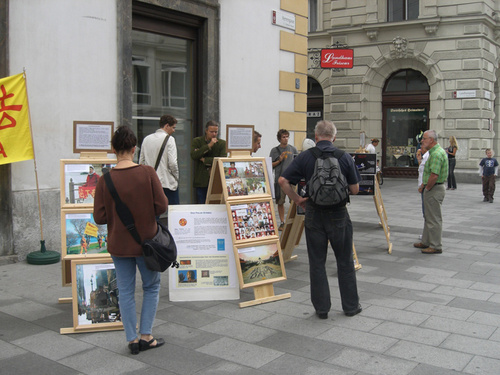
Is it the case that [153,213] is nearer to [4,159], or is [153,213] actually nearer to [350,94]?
[4,159]

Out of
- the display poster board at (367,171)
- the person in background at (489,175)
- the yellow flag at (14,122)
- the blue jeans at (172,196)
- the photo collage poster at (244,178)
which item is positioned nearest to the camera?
the photo collage poster at (244,178)

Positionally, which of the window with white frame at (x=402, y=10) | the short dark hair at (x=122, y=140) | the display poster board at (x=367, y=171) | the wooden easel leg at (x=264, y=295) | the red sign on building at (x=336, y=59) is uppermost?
the window with white frame at (x=402, y=10)

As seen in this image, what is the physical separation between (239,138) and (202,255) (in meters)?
1.35

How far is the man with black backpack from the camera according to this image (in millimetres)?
5137

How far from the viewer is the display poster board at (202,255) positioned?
572cm

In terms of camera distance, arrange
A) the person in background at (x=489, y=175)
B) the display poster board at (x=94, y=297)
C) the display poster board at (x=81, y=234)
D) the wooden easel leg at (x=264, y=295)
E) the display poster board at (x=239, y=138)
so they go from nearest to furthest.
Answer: the display poster board at (x=94, y=297), the display poster board at (x=81, y=234), the wooden easel leg at (x=264, y=295), the display poster board at (x=239, y=138), the person in background at (x=489, y=175)

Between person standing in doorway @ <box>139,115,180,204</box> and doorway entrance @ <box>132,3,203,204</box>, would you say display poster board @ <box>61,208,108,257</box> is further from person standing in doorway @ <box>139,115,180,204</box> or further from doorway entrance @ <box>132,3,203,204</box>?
doorway entrance @ <box>132,3,203,204</box>

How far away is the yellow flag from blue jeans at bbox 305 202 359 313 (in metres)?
3.90

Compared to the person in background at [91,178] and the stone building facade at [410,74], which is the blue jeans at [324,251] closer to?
the person in background at [91,178]

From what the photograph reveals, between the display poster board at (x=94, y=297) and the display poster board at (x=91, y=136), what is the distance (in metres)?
1.10

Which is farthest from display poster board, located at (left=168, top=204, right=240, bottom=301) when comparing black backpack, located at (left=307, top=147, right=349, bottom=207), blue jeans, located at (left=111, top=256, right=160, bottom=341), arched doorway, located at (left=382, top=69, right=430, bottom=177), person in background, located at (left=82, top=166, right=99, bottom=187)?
arched doorway, located at (left=382, top=69, right=430, bottom=177)

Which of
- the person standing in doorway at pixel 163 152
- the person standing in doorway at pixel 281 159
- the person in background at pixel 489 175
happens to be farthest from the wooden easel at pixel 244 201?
the person in background at pixel 489 175

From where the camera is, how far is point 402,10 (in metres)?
23.2

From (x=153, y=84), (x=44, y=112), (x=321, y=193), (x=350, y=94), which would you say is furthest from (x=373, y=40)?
(x=321, y=193)
